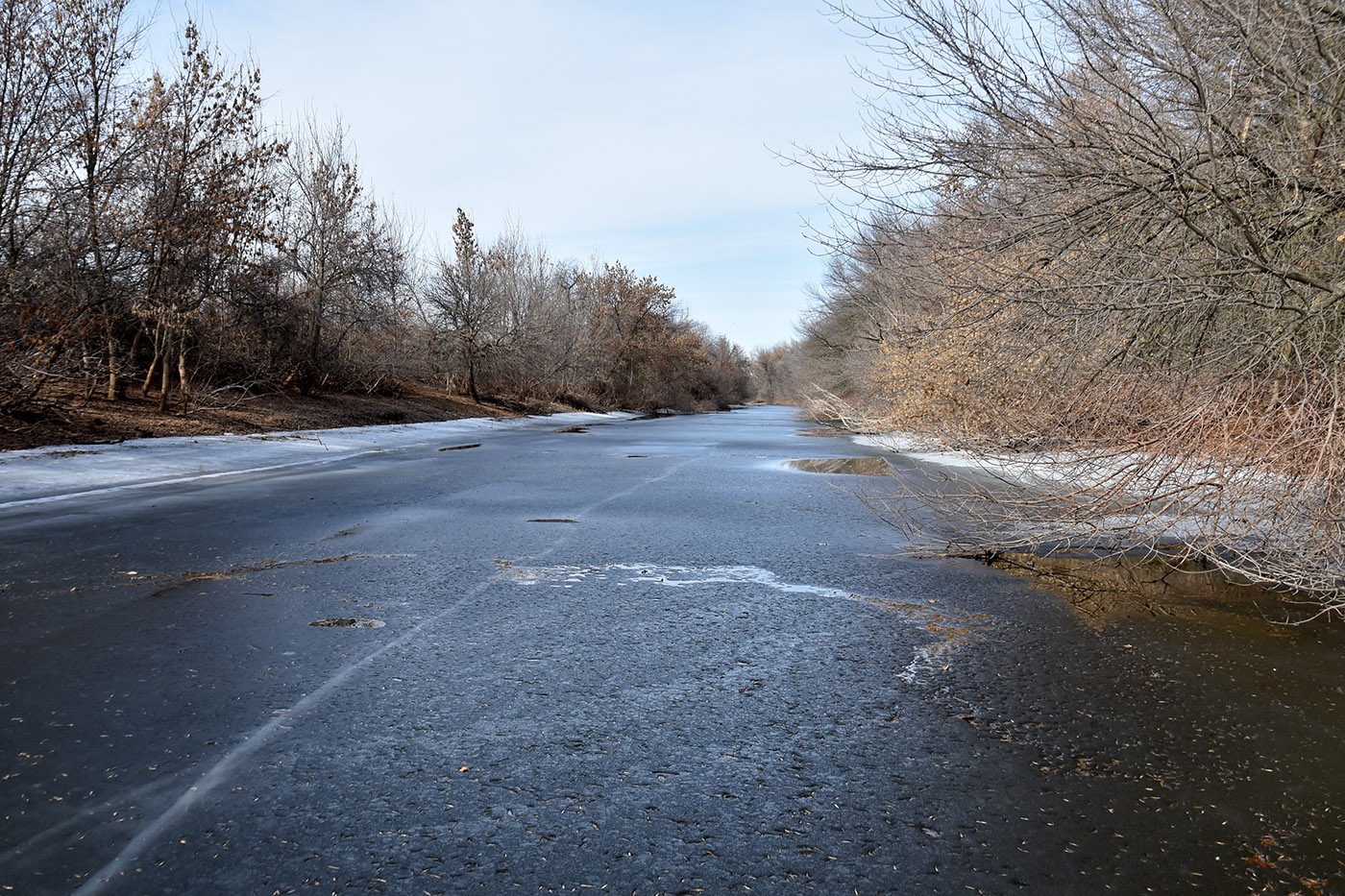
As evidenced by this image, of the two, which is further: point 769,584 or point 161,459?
point 161,459

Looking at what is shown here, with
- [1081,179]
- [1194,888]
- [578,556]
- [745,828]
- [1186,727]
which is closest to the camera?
[1194,888]

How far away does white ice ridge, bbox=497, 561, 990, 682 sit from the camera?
4.31m

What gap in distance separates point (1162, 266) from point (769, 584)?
3.32m

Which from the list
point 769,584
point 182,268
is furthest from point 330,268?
point 769,584

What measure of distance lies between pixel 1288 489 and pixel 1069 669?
1.74 meters

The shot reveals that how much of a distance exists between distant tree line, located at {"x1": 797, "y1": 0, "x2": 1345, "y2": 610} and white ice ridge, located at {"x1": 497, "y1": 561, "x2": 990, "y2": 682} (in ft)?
3.65

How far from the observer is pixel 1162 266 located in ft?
17.9

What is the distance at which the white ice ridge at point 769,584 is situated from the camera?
431 cm

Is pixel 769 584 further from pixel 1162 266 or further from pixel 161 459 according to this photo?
pixel 161 459

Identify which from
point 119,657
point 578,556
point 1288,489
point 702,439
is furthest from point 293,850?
point 702,439

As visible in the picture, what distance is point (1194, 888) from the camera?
2.20 m

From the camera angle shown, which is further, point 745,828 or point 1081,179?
point 1081,179

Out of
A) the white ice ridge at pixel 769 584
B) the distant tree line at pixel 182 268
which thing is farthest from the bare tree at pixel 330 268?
the white ice ridge at pixel 769 584

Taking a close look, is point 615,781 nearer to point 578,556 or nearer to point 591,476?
point 578,556
